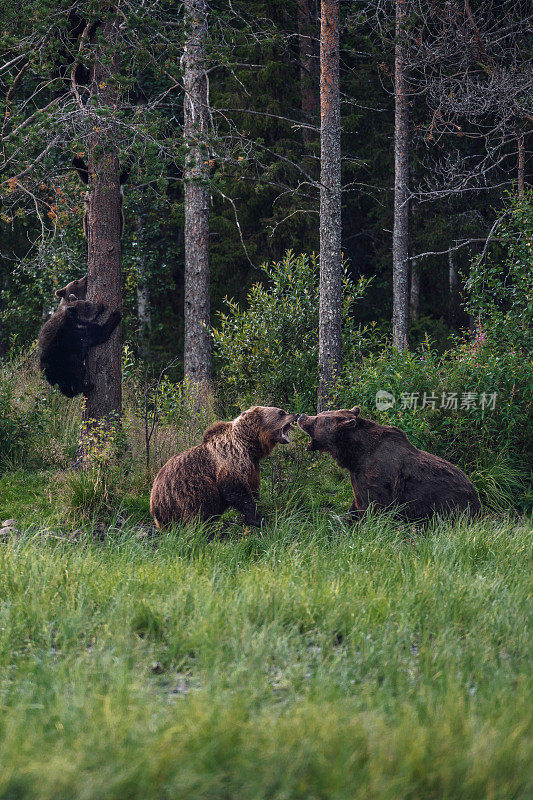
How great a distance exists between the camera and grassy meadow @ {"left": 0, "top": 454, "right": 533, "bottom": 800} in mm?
3029

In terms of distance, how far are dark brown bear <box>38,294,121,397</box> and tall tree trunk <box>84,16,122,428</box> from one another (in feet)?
0.31

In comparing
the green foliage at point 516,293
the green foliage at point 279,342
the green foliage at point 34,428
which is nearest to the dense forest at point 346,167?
the green foliage at point 279,342

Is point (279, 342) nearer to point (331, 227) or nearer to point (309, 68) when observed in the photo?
point (331, 227)

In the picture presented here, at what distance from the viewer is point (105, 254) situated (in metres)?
8.59

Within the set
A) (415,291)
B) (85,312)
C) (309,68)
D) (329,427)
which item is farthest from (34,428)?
(415,291)

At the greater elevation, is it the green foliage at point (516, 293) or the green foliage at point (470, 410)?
the green foliage at point (516, 293)

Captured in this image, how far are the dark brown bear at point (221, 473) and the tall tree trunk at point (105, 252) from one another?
205 centimetres

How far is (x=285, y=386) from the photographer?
11.3 meters

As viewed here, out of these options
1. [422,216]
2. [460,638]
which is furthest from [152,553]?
[422,216]

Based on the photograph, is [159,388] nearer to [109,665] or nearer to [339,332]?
[339,332]

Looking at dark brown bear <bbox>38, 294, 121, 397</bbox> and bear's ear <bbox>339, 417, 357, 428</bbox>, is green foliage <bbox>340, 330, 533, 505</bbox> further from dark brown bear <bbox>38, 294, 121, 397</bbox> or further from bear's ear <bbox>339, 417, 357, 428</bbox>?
dark brown bear <bbox>38, 294, 121, 397</bbox>

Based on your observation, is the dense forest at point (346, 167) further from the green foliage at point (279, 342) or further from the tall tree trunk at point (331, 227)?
the tall tree trunk at point (331, 227)

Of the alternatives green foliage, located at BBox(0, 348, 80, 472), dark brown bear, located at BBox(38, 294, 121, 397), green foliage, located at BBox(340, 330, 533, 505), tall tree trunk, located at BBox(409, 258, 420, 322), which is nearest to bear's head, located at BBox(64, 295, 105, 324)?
dark brown bear, located at BBox(38, 294, 121, 397)

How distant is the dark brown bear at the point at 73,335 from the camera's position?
8.60 m
